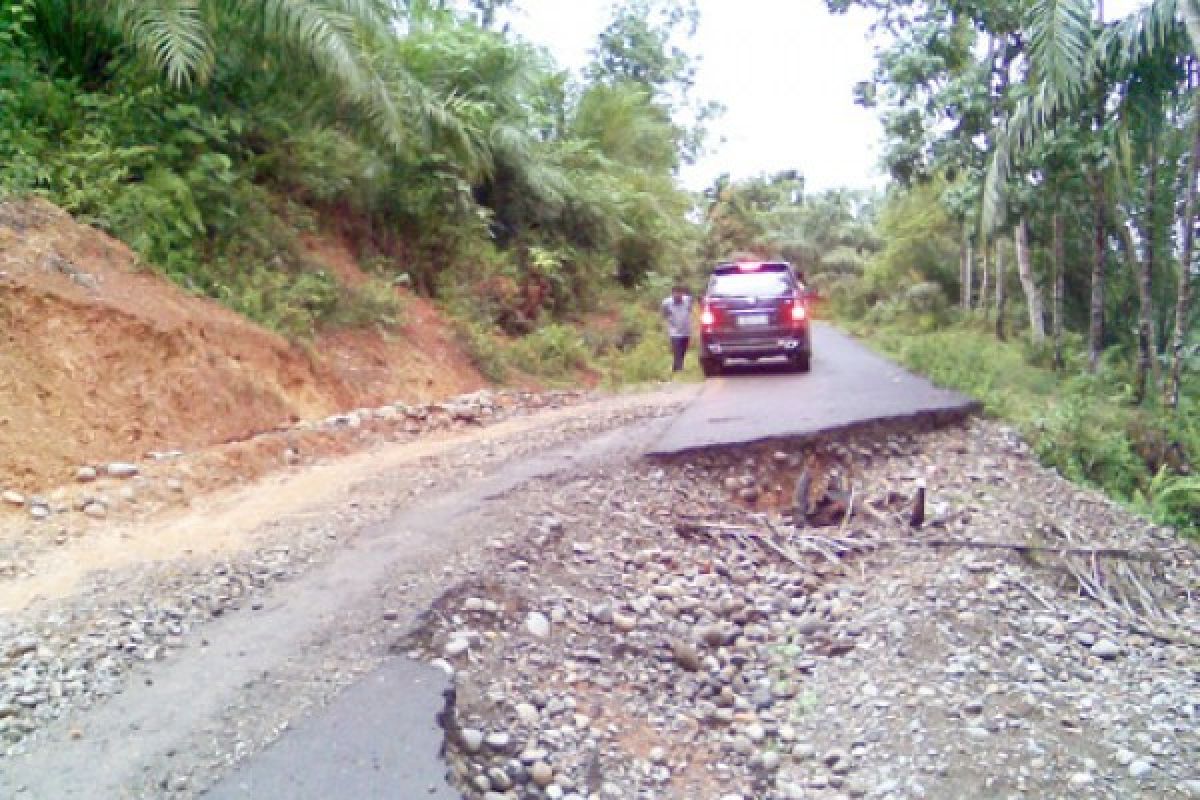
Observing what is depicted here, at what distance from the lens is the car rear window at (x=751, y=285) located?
558 inches

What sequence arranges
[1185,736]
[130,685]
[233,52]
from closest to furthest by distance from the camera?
[130,685]
[1185,736]
[233,52]

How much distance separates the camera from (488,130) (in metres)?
15.9

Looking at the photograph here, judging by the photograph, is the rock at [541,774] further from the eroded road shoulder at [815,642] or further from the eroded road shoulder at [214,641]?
the eroded road shoulder at [214,641]

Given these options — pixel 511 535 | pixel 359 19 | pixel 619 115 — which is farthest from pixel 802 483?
pixel 619 115

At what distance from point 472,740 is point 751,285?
11.0m

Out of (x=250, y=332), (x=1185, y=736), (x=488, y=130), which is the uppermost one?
(x=488, y=130)

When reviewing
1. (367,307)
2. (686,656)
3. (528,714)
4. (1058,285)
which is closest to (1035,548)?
(686,656)

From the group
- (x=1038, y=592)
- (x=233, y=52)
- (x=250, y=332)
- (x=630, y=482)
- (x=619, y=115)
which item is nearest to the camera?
(x=1038, y=592)

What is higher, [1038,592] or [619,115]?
[619,115]

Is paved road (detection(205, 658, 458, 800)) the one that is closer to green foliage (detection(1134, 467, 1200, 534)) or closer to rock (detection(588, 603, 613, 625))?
rock (detection(588, 603, 613, 625))

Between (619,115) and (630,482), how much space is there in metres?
16.6

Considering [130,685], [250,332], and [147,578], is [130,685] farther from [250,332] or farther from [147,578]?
[250,332]

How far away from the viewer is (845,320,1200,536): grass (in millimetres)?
10195

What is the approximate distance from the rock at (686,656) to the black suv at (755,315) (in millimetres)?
9011
